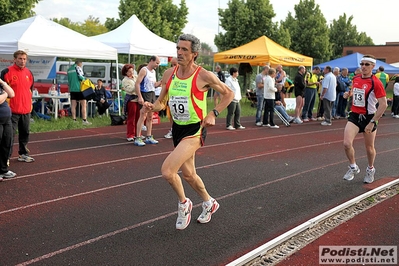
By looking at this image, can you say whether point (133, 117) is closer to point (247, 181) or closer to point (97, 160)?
point (97, 160)

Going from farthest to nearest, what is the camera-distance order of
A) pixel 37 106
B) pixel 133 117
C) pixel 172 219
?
pixel 37 106 < pixel 133 117 < pixel 172 219

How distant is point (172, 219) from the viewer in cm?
527

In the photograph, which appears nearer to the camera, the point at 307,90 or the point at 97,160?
the point at 97,160

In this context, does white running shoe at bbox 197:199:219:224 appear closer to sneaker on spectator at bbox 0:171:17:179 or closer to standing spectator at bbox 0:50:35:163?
sneaker on spectator at bbox 0:171:17:179

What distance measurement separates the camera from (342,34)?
5334cm

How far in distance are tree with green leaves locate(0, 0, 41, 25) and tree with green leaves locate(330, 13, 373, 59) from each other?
1593 inches

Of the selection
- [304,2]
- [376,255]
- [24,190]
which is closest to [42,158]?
[24,190]

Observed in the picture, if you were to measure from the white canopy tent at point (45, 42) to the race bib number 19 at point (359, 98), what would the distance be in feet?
29.9

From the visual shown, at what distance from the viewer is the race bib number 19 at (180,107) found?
15.6ft

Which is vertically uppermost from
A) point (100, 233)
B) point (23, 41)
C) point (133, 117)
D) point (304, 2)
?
point (304, 2)

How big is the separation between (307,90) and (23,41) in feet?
33.6

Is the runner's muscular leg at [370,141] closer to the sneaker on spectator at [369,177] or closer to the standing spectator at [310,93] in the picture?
the sneaker on spectator at [369,177]

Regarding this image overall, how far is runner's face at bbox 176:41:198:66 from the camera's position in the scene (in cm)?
468


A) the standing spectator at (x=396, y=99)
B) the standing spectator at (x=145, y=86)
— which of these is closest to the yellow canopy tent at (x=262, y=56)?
the standing spectator at (x=396, y=99)
